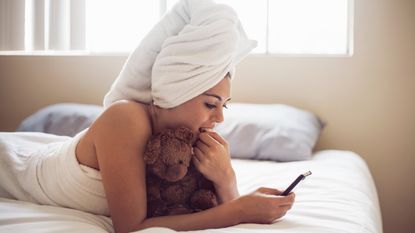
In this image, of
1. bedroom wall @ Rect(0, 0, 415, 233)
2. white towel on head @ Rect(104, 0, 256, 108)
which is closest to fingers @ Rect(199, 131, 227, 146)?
white towel on head @ Rect(104, 0, 256, 108)

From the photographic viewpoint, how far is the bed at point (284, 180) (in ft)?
3.36

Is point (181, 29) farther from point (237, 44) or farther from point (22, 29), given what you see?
point (22, 29)

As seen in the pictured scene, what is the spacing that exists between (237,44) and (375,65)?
137cm

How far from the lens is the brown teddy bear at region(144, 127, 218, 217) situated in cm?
103

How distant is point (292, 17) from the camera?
2.52 metres

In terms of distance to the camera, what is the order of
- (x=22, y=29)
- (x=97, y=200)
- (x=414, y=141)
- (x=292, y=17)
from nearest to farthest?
(x=97, y=200)
(x=414, y=141)
(x=292, y=17)
(x=22, y=29)

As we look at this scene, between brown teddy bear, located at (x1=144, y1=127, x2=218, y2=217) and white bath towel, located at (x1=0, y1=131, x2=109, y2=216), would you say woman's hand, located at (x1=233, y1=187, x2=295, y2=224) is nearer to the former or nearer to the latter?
brown teddy bear, located at (x1=144, y1=127, x2=218, y2=217)

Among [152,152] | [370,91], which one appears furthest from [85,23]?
[152,152]

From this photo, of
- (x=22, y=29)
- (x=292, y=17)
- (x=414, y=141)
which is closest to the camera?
(x=414, y=141)

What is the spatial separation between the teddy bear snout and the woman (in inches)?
2.4

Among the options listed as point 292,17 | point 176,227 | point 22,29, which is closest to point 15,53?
point 22,29

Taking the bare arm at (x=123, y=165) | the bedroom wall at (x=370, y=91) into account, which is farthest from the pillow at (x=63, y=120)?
the bare arm at (x=123, y=165)

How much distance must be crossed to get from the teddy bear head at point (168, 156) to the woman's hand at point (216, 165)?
90 mm

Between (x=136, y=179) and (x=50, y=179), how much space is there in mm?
286
